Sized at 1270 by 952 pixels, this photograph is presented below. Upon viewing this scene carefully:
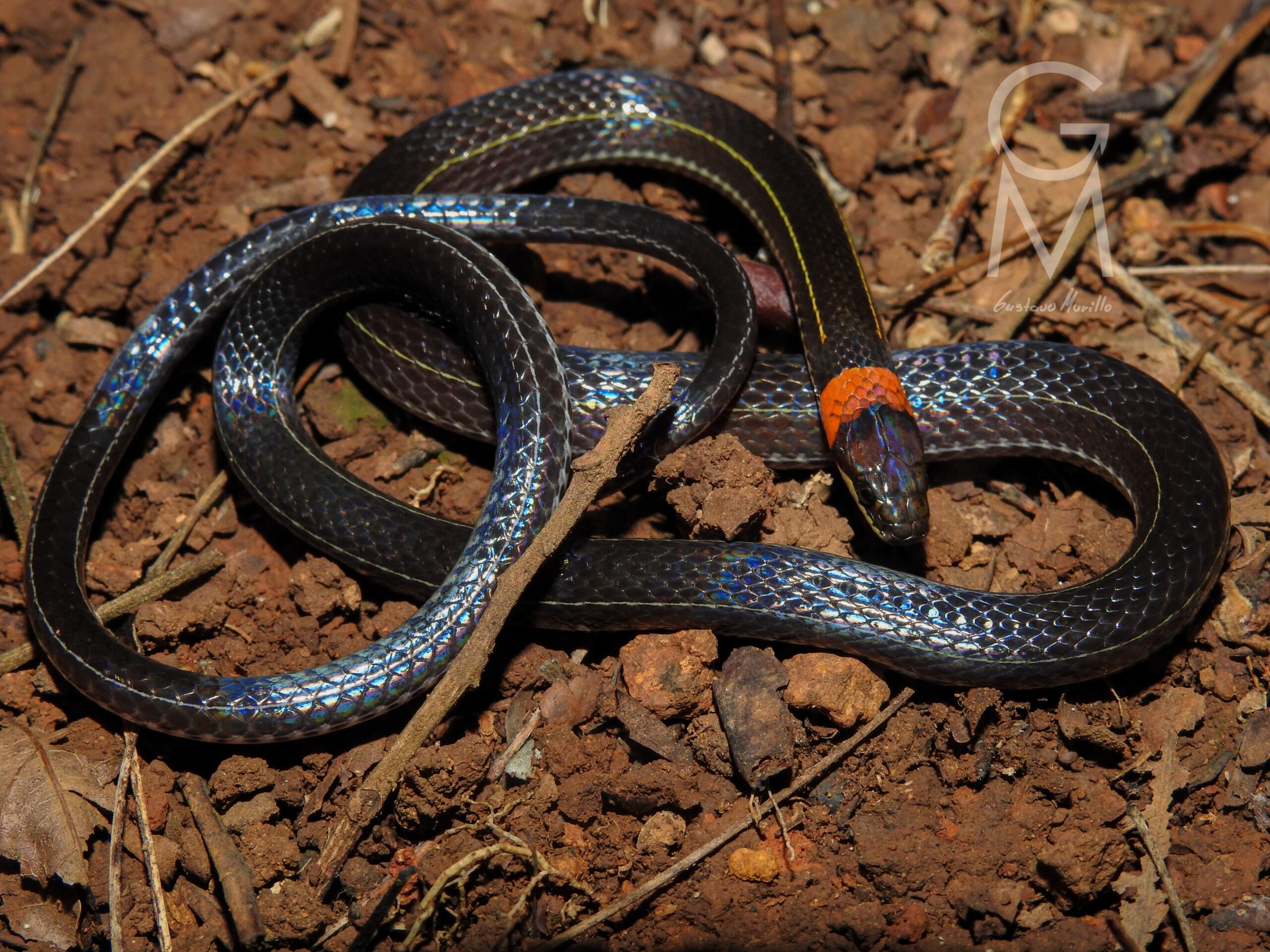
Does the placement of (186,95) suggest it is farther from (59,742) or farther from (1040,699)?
(1040,699)

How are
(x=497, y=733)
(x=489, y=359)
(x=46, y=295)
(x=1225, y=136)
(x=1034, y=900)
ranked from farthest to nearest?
(x=1225, y=136)
(x=46, y=295)
(x=489, y=359)
(x=497, y=733)
(x=1034, y=900)

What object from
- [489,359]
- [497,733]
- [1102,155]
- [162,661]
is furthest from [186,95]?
[1102,155]

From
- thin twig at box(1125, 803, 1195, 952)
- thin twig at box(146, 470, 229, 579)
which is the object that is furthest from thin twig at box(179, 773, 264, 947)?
thin twig at box(1125, 803, 1195, 952)

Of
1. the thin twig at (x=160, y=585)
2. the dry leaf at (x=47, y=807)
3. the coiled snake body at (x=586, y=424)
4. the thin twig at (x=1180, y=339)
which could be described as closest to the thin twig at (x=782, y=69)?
the coiled snake body at (x=586, y=424)

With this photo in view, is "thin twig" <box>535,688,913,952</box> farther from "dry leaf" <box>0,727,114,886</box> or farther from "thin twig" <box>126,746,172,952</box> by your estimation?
"dry leaf" <box>0,727,114,886</box>

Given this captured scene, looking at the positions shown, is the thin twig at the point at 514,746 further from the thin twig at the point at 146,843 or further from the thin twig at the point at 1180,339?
→ the thin twig at the point at 1180,339
